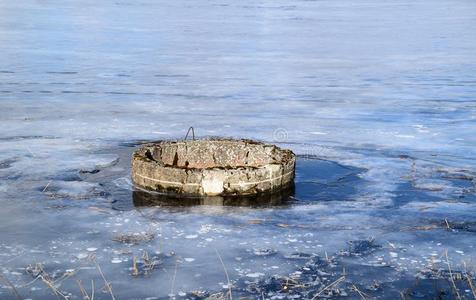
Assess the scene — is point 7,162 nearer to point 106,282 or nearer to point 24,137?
point 24,137

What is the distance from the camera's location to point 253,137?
10133mm

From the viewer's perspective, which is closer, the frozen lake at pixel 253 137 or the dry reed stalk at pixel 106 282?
the dry reed stalk at pixel 106 282

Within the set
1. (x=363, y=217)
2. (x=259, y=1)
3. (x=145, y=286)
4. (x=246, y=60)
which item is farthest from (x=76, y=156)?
(x=259, y=1)

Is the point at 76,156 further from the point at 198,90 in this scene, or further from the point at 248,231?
the point at 198,90

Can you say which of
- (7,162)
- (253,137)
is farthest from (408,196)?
(7,162)

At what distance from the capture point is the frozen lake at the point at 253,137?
5.39 metres

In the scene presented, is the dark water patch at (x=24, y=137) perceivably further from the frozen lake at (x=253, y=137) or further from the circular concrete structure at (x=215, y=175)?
Result: the circular concrete structure at (x=215, y=175)

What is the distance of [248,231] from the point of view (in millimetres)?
6336

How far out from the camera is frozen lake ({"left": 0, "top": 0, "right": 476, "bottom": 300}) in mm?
5387

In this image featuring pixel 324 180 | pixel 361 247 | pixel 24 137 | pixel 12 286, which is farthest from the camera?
pixel 24 137

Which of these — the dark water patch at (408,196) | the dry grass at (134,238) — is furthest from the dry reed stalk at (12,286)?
the dark water patch at (408,196)

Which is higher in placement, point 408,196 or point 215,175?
point 215,175

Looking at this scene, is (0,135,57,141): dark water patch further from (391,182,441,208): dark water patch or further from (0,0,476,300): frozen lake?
(391,182,441,208): dark water patch

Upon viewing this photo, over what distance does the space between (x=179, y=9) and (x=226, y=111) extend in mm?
26226
